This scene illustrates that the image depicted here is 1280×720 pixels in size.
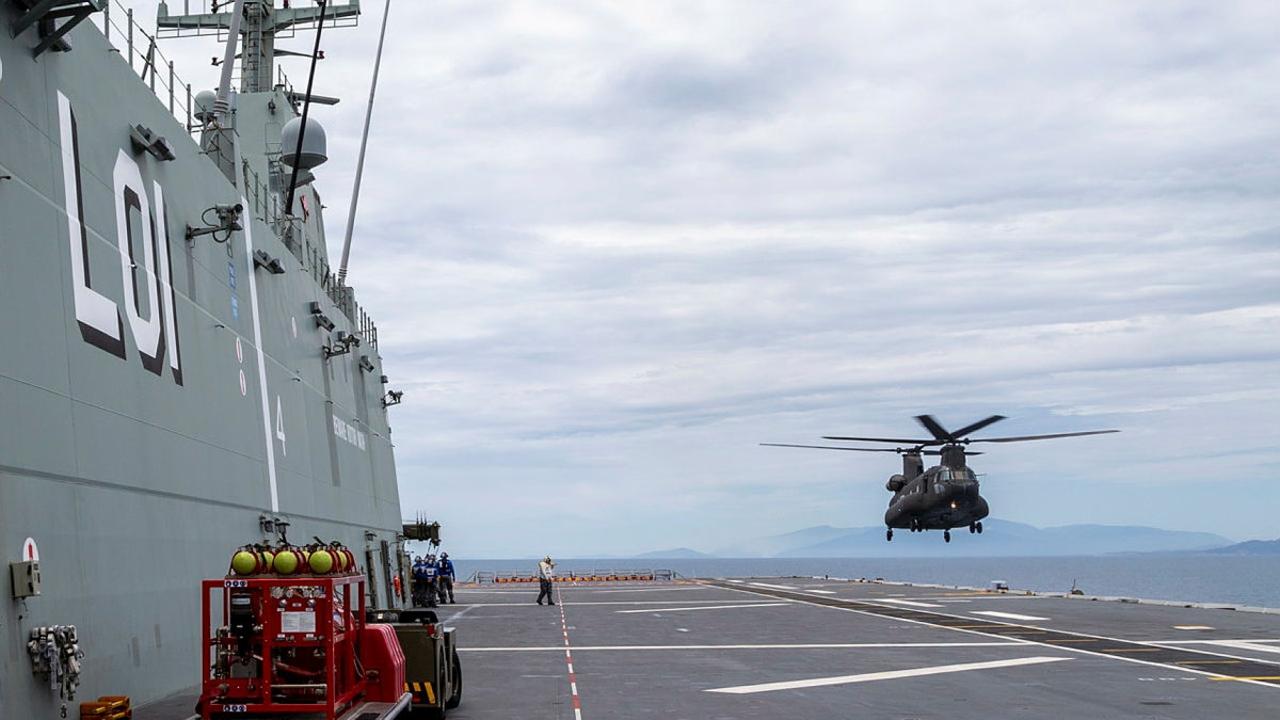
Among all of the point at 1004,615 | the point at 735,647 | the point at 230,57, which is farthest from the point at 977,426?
the point at 230,57

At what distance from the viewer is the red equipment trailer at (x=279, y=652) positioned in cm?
1128

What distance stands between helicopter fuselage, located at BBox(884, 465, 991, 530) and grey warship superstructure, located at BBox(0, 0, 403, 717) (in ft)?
114

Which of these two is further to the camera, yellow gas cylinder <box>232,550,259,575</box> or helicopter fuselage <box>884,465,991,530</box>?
helicopter fuselage <box>884,465,991,530</box>

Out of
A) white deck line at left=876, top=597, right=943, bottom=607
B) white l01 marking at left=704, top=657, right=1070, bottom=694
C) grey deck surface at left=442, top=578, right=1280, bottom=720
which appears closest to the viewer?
grey deck surface at left=442, top=578, right=1280, bottom=720

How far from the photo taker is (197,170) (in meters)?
18.1

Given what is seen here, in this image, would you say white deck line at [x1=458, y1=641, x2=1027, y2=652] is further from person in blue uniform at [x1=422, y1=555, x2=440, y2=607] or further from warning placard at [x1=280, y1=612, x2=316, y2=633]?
person in blue uniform at [x1=422, y1=555, x2=440, y2=607]

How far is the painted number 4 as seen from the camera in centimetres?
2162

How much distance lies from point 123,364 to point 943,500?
43.1 m

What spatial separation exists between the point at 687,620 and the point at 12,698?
27.2 meters

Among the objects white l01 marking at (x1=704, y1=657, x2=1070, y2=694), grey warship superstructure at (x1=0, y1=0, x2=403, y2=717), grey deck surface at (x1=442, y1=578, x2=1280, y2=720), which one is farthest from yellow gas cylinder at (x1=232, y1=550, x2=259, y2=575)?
white l01 marking at (x1=704, y1=657, x2=1070, y2=694)

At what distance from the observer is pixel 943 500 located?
5259 centimetres

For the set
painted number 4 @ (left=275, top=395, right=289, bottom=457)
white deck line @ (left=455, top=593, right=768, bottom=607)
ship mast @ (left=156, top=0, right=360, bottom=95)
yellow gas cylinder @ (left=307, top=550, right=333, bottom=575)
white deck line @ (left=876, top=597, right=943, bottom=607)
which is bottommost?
white deck line @ (left=876, top=597, right=943, bottom=607)

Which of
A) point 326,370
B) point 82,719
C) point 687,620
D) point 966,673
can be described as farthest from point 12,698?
point 687,620

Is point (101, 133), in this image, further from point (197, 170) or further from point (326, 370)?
point (326, 370)
